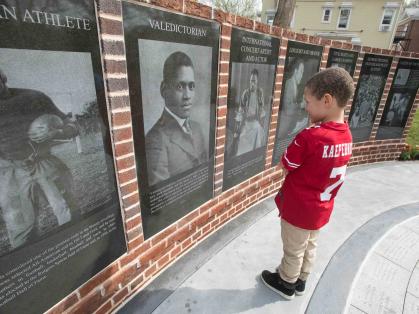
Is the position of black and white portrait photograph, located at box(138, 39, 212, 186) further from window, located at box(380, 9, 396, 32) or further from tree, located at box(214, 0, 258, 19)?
window, located at box(380, 9, 396, 32)

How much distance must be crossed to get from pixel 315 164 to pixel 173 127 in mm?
1182

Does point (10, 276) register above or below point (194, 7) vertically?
below

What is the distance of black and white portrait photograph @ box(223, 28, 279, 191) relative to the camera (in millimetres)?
2717

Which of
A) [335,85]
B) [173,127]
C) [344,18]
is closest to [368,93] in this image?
[335,85]

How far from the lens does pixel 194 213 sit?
286 centimetres

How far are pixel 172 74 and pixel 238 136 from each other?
130cm

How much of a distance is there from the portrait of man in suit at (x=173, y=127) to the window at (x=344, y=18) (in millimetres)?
28705

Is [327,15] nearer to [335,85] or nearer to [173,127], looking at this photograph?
[335,85]

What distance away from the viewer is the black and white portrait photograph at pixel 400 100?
205 inches

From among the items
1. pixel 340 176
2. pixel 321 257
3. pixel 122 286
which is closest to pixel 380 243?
pixel 321 257

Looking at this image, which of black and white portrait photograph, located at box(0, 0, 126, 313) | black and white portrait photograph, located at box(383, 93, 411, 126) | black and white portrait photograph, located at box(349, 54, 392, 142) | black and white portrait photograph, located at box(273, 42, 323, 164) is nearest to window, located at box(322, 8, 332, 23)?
black and white portrait photograph, located at box(383, 93, 411, 126)

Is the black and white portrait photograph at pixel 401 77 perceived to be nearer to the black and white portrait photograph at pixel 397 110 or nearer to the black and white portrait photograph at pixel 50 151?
the black and white portrait photograph at pixel 397 110

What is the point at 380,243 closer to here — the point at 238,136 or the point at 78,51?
the point at 238,136

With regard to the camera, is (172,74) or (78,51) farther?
(172,74)
